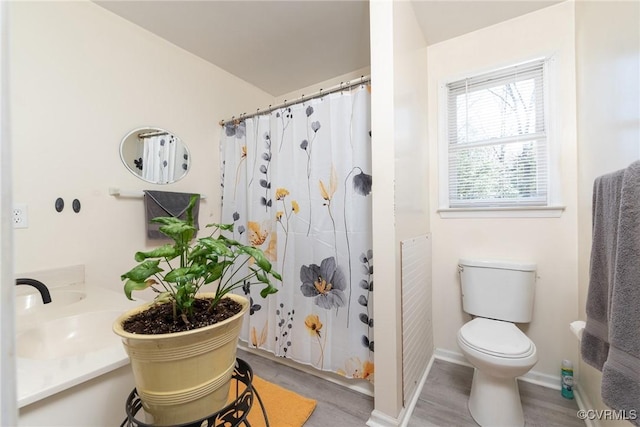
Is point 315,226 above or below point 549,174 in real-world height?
below

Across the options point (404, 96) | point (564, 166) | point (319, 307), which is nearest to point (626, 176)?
point (404, 96)

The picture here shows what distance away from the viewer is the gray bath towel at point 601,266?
79cm

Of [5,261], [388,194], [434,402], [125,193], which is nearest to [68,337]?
[125,193]

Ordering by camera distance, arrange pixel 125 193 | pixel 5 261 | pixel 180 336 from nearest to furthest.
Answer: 1. pixel 5 261
2. pixel 180 336
3. pixel 125 193

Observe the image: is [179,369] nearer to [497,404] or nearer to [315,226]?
[315,226]

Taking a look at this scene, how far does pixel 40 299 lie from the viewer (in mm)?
1157

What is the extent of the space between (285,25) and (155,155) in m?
1.28

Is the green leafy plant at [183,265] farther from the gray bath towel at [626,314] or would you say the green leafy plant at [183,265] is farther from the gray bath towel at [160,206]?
the gray bath towel at [160,206]

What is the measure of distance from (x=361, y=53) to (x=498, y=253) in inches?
72.0

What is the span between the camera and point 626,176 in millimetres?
702

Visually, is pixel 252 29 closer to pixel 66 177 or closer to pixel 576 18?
pixel 66 177

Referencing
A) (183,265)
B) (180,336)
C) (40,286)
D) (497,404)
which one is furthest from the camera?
(497,404)

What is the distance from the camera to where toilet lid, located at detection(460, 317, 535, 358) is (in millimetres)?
1217

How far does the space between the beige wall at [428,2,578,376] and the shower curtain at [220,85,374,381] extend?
0.78 meters
